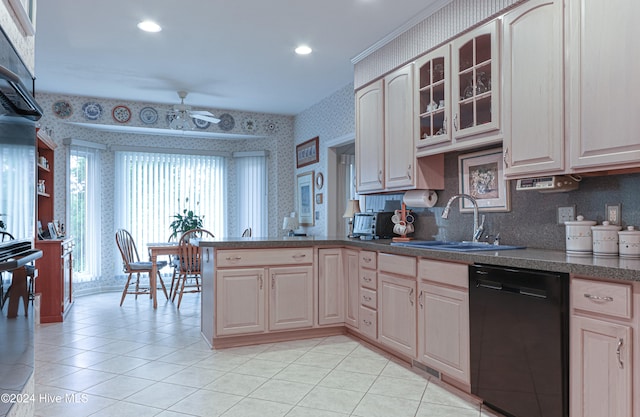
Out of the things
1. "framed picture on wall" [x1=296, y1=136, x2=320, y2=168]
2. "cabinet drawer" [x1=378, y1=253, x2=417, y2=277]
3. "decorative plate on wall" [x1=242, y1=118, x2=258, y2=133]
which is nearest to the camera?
"cabinet drawer" [x1=378, y1=253, x2=417, y2=277]

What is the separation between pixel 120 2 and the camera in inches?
130

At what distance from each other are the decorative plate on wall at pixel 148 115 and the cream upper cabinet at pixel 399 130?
3817 millimetres

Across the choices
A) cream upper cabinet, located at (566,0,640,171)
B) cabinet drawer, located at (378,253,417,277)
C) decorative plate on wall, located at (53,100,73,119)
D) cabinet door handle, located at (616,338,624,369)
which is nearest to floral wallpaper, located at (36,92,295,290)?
decorative plate on wall, located at (53,100,73,119)

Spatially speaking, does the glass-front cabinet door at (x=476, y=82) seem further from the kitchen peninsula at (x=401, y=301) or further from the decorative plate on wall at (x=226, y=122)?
the decorative plate on wall at (x=226, y=122)

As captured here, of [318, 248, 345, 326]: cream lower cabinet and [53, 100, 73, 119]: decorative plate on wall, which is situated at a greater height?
[53, 100, 73, 119]: decorative plate on wall

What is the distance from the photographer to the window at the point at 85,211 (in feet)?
20.5

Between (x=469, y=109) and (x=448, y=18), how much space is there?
2.42ft

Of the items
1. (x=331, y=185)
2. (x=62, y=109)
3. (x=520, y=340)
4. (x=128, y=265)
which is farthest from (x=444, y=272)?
(x=62, y=109)

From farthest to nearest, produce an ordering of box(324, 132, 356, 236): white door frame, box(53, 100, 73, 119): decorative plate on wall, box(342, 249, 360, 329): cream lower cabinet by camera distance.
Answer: box(53, 100, 73, 119): decorative plate on wall
box(324, 132, 356, 236): white door frame
box(342, 249, 360, 329): cream lower cabinet

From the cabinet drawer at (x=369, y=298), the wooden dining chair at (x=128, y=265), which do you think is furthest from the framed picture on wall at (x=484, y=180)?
the wooden dining chair at (x=128, y=265)

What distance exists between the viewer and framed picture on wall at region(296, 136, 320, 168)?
20.0 feet

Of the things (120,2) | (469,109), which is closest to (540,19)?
(469,109)

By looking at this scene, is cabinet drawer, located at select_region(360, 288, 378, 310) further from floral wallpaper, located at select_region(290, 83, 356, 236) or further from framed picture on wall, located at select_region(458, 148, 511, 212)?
floral wallpaper, located at select_region(290, 83, 356, 236)

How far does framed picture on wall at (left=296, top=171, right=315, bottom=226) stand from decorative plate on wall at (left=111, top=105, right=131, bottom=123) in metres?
2.55
